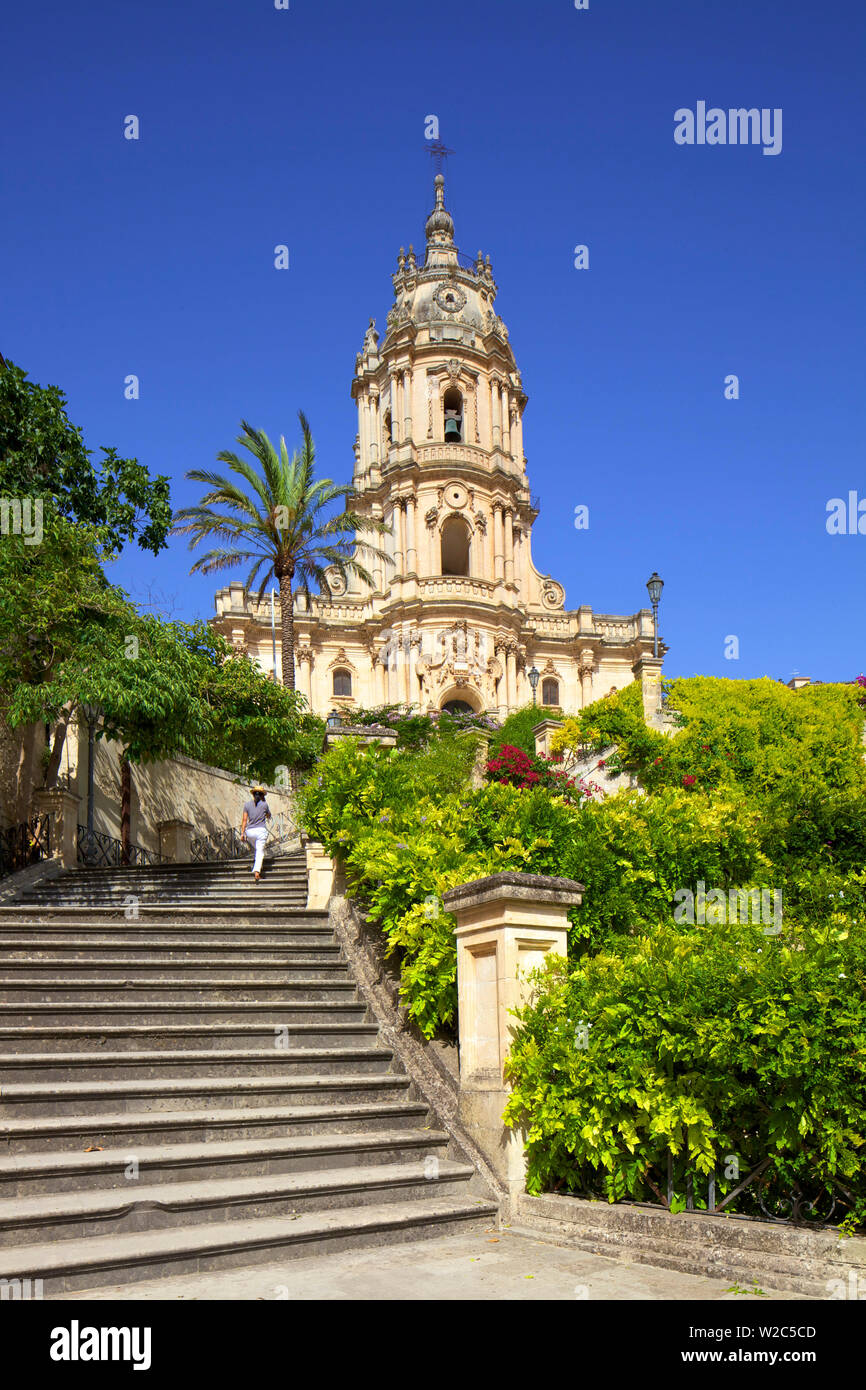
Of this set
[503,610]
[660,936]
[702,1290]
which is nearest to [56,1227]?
[702,1290]

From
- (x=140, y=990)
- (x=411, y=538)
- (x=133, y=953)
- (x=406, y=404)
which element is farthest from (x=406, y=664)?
(x=140, y=990)

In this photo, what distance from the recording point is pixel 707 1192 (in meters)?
5.27

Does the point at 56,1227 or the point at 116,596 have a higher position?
the point at 116,596

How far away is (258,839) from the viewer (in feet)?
45.7

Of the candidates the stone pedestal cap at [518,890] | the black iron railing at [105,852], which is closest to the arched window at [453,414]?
the black iron railing at [105,852]

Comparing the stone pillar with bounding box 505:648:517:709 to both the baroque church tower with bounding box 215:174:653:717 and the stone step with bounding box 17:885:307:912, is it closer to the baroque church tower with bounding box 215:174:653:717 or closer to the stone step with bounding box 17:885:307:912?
the baroque church tower with bounding box 215:174:653:717

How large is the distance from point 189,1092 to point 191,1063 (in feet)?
1.50

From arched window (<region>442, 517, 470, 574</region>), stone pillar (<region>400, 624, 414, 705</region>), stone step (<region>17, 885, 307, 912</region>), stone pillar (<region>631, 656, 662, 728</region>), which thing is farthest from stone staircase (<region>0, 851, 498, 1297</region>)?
arched window (<region>442, 517, 470, 574</region>)

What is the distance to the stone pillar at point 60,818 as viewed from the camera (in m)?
14.3

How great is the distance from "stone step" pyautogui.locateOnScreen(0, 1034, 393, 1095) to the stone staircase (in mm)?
13

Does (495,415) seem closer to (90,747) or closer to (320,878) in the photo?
(90,747)

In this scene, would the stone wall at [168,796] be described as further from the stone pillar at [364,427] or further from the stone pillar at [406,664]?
the stone pillar at [364,427]

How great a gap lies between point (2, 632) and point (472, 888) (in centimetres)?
780
